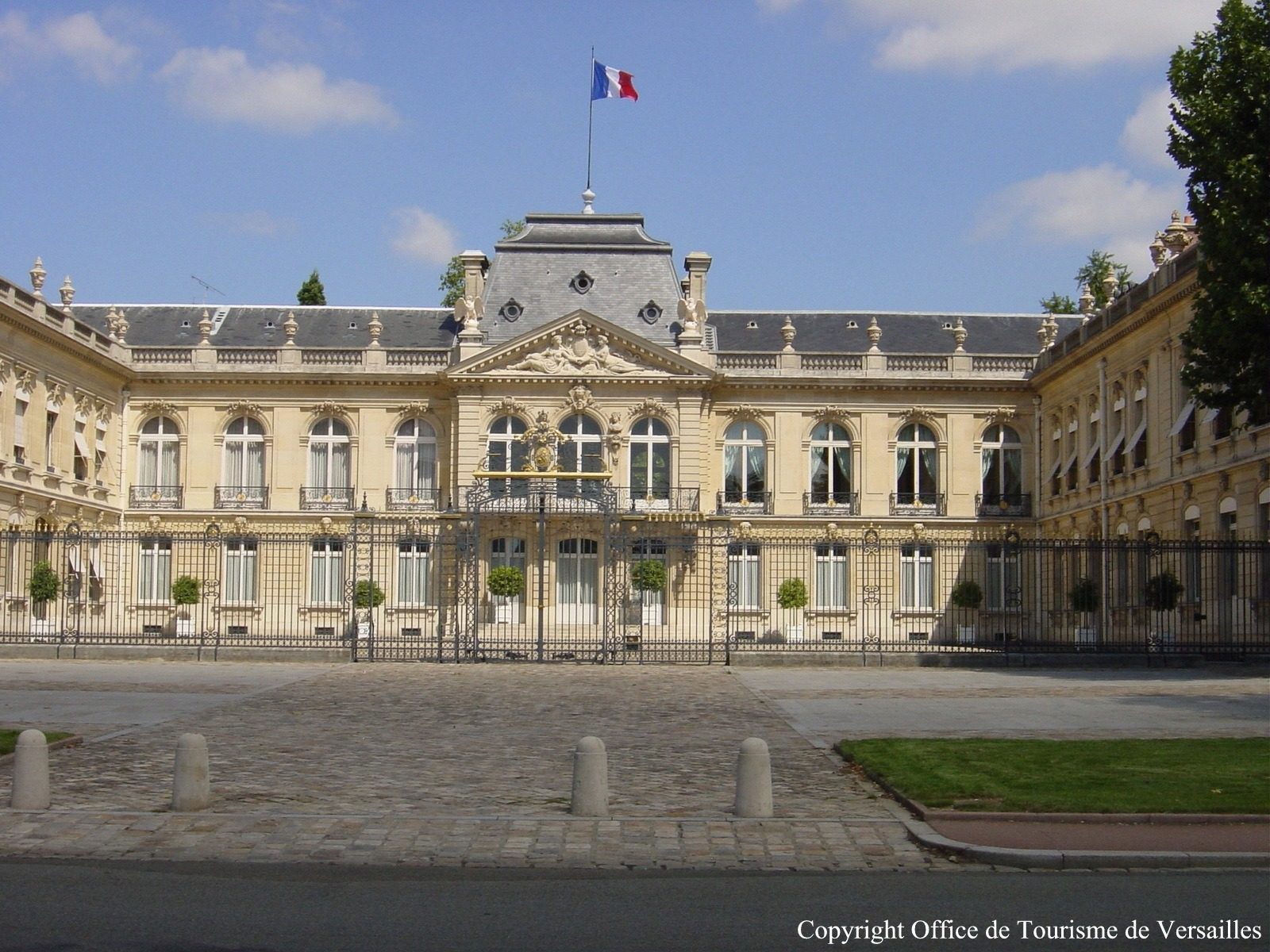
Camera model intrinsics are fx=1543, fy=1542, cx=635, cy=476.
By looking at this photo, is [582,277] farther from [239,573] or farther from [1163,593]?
[1163,593]

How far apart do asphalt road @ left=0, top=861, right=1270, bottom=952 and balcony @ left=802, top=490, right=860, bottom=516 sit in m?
39.2

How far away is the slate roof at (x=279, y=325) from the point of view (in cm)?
5184

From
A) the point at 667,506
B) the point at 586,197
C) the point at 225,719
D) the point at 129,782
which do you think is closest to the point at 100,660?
the point at 225,719

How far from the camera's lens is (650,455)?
4809cm

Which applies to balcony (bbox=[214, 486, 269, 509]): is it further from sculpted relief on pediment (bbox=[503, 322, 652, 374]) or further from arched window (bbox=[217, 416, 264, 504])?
sculpted relief on pediment (bbox=[503, 322, 652, 374])

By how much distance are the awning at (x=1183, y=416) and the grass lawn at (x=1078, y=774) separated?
21.8 m

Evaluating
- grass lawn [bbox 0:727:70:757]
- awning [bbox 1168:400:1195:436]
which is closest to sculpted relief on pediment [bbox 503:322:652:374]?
awning [bbox 1168:400:1195:436]

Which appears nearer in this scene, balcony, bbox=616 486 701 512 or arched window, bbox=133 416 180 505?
balcony, bbox=616 486 701 512

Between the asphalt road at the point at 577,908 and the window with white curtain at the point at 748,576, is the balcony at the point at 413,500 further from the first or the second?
the asphalt road at the point at 577,908

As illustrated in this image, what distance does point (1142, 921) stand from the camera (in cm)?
870

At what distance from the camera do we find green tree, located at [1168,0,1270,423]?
2645 centimetres

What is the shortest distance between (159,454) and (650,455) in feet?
52.0

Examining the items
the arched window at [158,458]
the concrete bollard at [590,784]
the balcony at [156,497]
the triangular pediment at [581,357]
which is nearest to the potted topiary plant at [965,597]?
the triangular pediment at [581,357]

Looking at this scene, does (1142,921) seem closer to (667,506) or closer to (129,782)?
(129,782)
